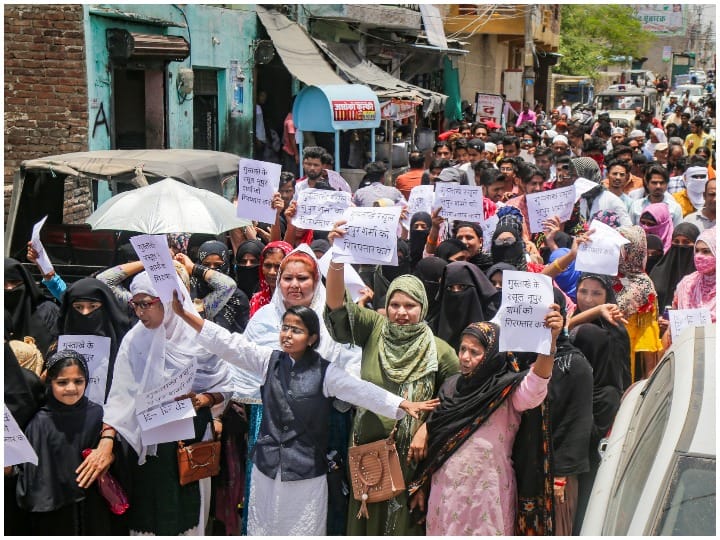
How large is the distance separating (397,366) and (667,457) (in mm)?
1877

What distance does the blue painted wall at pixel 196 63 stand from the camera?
12055 millimetres

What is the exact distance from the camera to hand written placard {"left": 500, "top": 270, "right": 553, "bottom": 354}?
12.9 feet

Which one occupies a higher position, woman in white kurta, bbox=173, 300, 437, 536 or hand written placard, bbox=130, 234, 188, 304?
hand written placard, bbox=130, 234, 188, 304

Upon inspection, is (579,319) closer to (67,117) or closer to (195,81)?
(67,117)

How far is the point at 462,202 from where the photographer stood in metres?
6.93

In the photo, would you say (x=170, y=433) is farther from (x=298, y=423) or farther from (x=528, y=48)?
(x=528, y=48)

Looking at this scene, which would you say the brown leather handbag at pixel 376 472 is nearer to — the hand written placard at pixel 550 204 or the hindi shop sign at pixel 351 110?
the hand written placard at pixel 550 204

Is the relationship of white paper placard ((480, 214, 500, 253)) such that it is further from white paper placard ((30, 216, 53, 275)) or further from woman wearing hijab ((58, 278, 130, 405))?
white paper placard ((30, 216, 53, 275))

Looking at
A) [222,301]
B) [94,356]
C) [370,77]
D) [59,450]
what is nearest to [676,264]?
[222,301]

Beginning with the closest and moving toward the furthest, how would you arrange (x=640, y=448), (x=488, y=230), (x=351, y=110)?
(x=640, y=448) < (x=488, y=230) < (x=351, y=110)

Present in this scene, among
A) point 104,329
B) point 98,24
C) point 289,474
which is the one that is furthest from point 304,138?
point 289,474

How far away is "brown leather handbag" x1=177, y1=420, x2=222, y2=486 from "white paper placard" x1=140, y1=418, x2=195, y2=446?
0.08 meters

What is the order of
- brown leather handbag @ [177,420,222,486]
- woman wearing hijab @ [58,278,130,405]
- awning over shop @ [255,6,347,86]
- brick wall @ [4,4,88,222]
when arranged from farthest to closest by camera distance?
awning over shop @ [255,6,347,86], brick wall @ [4,4,88,222], woman wearing hijab @ [58,278,130,405], brown leather handbag @ [177,420,222,486]

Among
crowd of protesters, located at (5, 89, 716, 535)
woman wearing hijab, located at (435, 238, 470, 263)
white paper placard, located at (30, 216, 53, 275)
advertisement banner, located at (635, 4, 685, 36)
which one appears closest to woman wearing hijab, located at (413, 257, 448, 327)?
woman wearing hijab, located at (435, 238, 470, 263)
